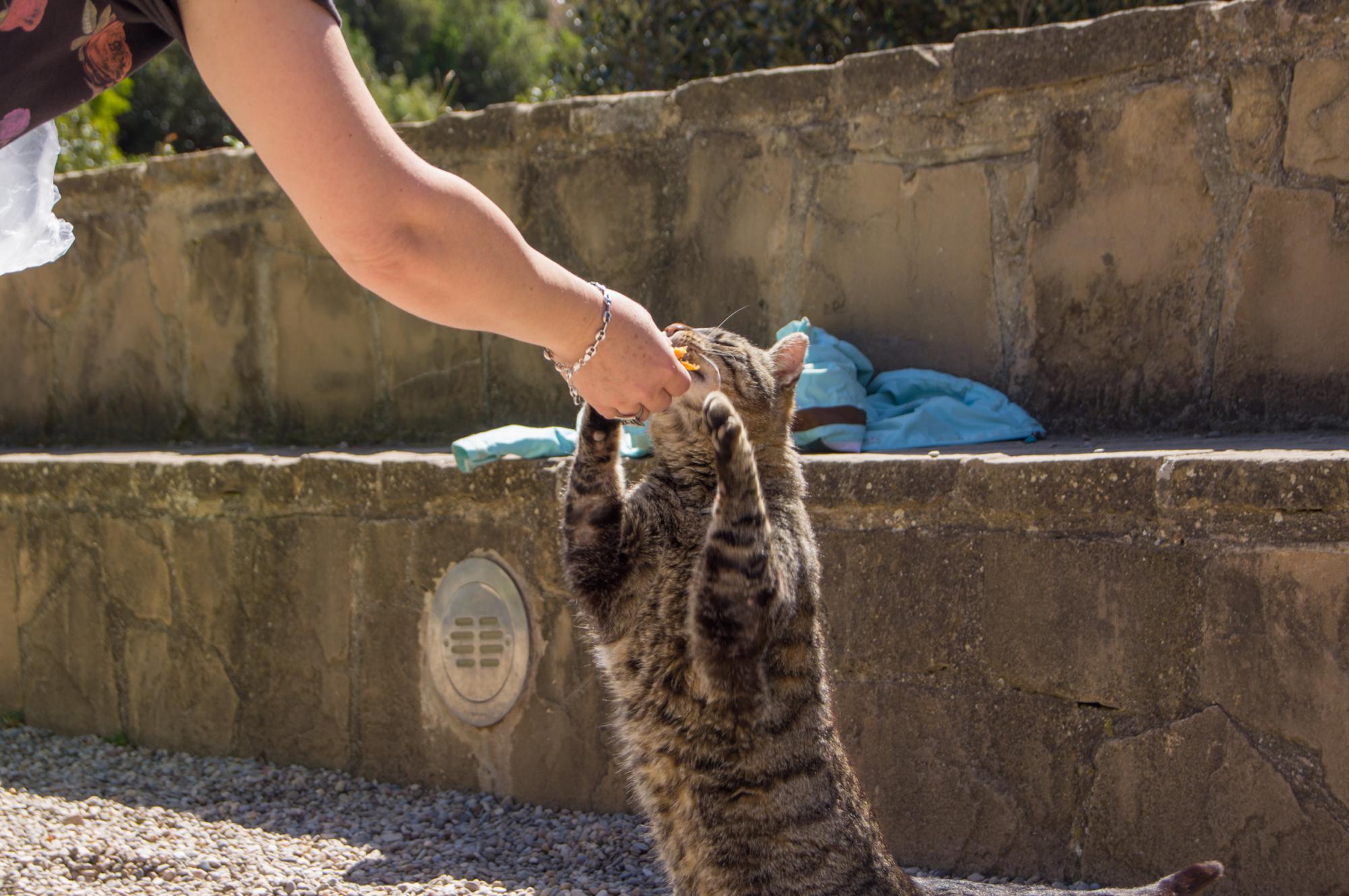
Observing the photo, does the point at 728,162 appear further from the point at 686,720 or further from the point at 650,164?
the point at 686,720

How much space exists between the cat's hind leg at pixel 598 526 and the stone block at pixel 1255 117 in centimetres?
206

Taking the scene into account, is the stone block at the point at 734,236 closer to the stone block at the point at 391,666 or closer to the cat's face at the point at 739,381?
the cat's face at the point at 739,381

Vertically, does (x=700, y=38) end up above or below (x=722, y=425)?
above

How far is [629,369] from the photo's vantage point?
6.40 ft

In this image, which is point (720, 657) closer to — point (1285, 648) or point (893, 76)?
point (1285, 648)

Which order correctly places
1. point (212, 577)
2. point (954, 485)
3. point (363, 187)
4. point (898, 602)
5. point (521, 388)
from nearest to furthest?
point (363, 187), point (954, 485), point (898, 602), point (212, 577), point (521, 388)

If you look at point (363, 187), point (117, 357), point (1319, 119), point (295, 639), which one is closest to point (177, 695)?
point (295, 639)

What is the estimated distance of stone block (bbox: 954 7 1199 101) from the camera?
3.32 m

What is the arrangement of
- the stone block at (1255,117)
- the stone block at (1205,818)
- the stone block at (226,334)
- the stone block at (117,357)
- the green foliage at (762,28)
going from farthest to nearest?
the green foliage at (762,28) < the stone block at (117,357) < the stone block at (226,334) < the stone block at (1255,117) < the stone block at (1205,818)

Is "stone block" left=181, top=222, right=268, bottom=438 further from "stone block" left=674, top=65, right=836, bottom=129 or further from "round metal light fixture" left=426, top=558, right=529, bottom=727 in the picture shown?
"stone block" left=674, top=65, right=836, bottom=129

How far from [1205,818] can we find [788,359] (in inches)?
57.5

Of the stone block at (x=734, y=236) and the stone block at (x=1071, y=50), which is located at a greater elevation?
the stone block at (x=1071, y=50)

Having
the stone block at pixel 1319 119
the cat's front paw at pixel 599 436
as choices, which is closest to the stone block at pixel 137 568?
the cat's front paw at pixel 599 436

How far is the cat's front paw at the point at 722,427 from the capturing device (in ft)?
7.01
